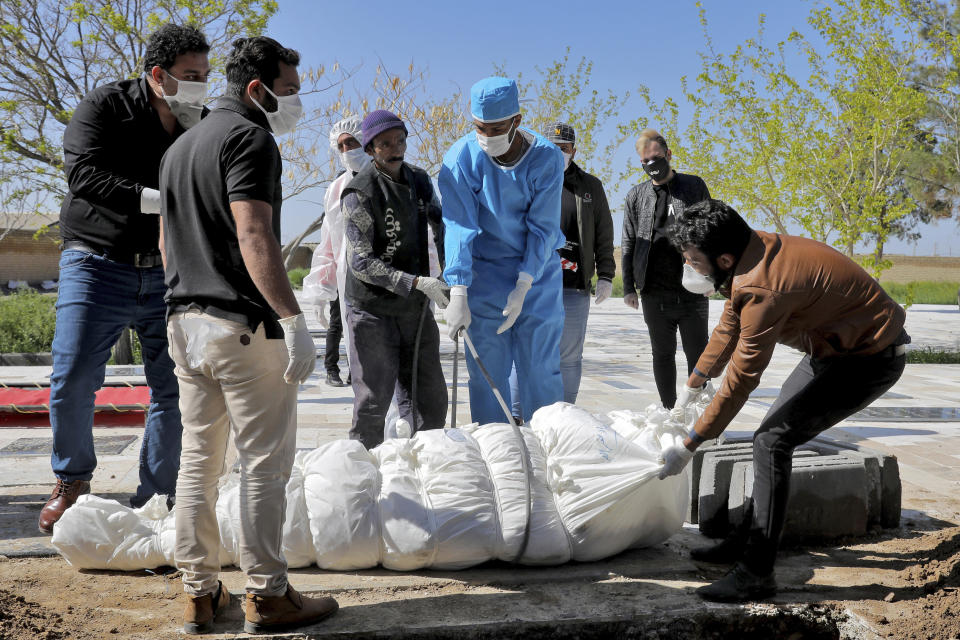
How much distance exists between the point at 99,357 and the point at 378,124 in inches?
60.9

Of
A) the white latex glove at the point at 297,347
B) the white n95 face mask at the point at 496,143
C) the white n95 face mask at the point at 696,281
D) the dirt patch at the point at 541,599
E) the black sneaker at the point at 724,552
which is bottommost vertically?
the dirt patch at the point at 541,599

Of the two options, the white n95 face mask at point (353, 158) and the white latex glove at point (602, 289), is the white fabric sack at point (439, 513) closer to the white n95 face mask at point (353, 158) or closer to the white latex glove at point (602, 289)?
the white latex glove at point (602, 289)

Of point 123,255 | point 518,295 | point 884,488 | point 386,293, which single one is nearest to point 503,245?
point 518,295

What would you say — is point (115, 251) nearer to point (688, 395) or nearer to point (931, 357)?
point (688, 395)

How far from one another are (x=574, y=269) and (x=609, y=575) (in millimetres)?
2213

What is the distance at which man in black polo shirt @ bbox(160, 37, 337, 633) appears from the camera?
7.08 feet

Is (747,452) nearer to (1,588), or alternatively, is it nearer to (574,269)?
(574,269)

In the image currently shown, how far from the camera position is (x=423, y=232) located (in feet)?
12.4

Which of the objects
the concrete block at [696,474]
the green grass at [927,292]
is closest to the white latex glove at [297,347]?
the concrete block at [696,474]

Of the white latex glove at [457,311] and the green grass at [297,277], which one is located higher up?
the green grass at [297,277]

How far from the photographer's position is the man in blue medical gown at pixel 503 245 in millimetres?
3615

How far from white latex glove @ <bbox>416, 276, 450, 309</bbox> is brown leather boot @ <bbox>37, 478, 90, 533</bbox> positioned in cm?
161

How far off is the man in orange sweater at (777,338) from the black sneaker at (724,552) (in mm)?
309

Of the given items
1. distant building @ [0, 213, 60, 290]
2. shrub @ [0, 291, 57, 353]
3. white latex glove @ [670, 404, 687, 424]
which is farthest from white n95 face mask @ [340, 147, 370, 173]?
distant building @ [0, 213, 60, 290]
